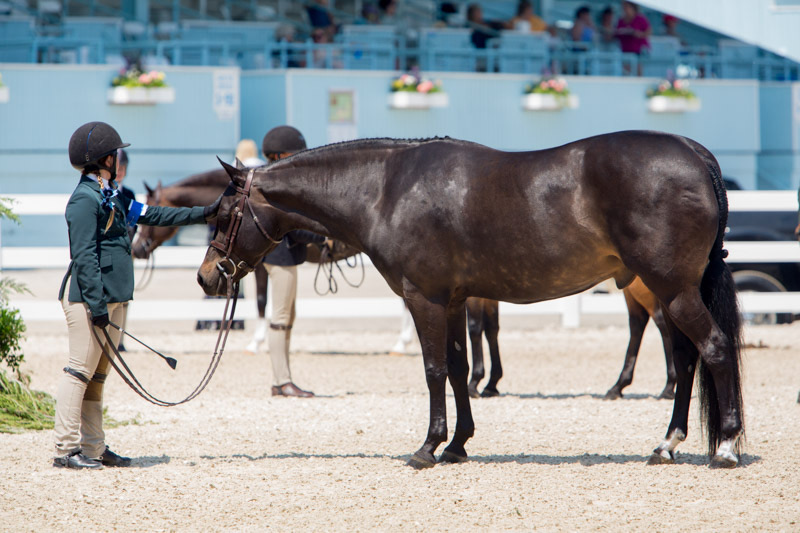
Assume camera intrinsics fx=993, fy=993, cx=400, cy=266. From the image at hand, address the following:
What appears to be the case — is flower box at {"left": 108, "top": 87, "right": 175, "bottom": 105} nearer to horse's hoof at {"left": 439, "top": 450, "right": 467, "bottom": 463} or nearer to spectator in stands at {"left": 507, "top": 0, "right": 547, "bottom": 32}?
spectator in stands at {"left": 507, "top": 0, "right": 547, "bottom": 32}

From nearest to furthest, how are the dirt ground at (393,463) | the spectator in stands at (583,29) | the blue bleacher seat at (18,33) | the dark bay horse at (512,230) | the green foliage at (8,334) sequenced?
the dirt ground at (393,463) → the dark bay horse at (512,230) → the green foliage at (8,334) → the blue bleacher seat at (18,33) → the spectator in stands at (583,29)

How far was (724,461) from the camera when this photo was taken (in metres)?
5.09

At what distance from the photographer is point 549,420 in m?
6.75

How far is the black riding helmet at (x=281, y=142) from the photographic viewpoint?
766 cm

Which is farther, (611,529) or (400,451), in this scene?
(400,451)

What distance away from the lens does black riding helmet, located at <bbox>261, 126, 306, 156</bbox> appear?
7.66m

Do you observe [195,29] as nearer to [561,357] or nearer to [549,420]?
[561,357]

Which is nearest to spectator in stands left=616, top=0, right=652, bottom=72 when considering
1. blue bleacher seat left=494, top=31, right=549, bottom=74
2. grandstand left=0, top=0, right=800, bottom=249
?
grandstand left=0, top=0, right=800, bottom=249

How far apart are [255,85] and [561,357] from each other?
11539 millimetres

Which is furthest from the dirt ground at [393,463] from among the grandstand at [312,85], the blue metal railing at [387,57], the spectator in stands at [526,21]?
the spectator in stands at [526,21]

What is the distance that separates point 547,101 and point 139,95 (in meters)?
7.91

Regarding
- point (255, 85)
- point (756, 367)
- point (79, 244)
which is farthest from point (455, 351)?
point (255, 85)

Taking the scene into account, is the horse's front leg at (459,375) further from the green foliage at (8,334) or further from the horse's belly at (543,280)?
the green foliage at (8,334)

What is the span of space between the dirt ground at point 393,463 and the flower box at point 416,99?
10.8 metres
